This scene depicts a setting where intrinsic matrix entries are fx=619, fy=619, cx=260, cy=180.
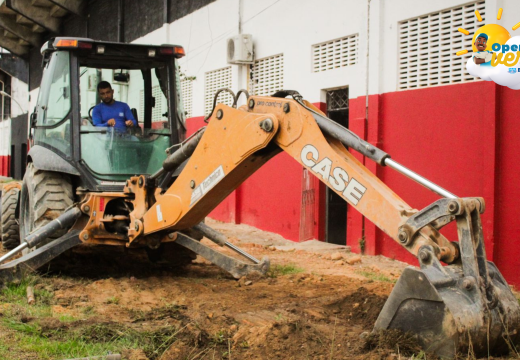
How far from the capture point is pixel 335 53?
8.99 metres

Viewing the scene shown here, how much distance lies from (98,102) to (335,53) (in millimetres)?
3717

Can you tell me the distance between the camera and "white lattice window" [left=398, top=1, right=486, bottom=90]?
695 centimetres

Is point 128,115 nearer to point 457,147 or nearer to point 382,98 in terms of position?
point 382,98

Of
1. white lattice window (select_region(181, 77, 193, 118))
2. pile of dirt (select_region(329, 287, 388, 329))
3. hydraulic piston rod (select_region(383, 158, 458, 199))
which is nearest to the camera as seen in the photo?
hydraulic piston rod (select_region(383, 158, 458, 199))

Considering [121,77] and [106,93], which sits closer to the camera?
[106,93]

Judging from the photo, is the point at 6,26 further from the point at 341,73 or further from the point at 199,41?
the point at 341,73

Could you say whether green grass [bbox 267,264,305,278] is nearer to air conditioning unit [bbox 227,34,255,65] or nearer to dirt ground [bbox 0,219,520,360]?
dirt ground [bbox 0,219,520,360]

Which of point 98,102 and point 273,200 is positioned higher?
point 98,102

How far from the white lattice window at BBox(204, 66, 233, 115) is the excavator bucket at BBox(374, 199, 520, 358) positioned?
8.36 meters

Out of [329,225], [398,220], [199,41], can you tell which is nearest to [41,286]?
[398,220]

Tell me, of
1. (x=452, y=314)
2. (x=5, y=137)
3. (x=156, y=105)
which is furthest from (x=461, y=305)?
(x=5, y=137)

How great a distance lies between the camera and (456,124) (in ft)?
22.9

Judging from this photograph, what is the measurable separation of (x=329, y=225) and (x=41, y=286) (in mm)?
5500

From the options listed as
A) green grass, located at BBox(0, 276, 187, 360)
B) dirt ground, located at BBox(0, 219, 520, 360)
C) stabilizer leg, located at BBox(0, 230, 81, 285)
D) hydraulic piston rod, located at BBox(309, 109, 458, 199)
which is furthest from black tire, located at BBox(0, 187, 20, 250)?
hydraulic piston rod, located at BBox(309, 109, 458, 199)
